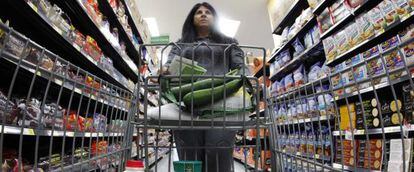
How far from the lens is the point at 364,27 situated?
2211mm

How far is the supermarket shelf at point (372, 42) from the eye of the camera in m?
1.89

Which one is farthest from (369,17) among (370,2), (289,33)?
(289,33)

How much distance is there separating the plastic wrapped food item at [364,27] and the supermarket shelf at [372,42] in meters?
0.04

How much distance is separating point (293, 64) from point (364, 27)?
1.38 m

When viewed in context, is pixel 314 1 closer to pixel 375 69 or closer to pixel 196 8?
pixel 375 69

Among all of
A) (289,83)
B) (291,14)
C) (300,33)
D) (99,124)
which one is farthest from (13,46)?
(291,14)

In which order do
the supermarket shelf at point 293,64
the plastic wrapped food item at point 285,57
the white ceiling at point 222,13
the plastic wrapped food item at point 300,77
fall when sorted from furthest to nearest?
the white ceiling at point 222,13, the plastic wrapped food item at point 285,57, the plastic wrapped food item at point 300,77, the supermarket shelf at point 293,64

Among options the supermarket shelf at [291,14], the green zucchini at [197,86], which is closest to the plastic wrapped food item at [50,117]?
the green zucchini at [197,86]

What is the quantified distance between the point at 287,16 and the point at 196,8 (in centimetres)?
228

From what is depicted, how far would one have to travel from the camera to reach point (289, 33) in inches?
145

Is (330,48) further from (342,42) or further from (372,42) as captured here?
(372,42)

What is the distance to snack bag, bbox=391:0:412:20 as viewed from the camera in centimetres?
178

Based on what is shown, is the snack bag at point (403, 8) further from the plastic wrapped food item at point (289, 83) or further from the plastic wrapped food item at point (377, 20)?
the plastic wrapped food item at point (289, 83)

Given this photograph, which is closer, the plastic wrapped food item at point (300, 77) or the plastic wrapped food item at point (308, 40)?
the plastic wrapped food item at point (308, 40)
